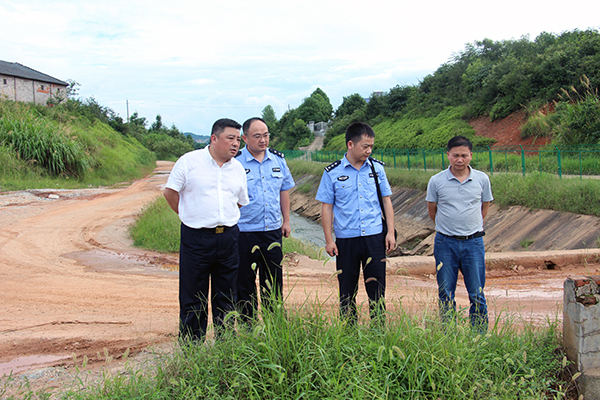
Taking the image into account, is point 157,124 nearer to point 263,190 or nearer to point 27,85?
point 27,85

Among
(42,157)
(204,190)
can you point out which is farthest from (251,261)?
(42,157)

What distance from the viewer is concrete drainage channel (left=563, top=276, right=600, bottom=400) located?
128 inches

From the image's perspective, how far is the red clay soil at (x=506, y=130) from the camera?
24.0 meters

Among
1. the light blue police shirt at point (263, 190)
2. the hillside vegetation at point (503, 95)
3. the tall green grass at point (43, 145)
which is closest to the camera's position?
the light blue police shirt at point (263, 190)

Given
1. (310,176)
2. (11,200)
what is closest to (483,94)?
(310,176)

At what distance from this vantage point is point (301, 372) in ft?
9.14

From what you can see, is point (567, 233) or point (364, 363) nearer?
point (364, 363)

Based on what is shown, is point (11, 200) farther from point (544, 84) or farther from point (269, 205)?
point (544, 84)

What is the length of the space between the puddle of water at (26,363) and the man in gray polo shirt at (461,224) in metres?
3.67

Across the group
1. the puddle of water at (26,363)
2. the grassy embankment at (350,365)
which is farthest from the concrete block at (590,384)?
the puddle of water at (26,363)

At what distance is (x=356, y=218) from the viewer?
395 cm

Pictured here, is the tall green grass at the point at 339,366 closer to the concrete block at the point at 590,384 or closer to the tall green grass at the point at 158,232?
the concrete block at the point at 590,384

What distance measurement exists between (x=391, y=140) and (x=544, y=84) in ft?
48.9

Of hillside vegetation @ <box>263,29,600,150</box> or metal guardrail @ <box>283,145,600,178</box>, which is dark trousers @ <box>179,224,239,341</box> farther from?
hillside vegetation @ <box>263,29,600,150</box>
